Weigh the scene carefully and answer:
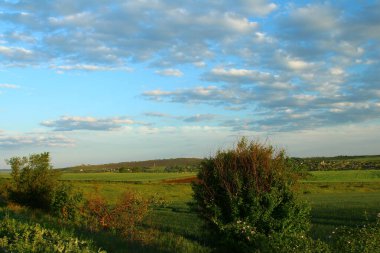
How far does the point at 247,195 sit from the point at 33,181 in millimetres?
20494

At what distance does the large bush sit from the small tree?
17.0 meters

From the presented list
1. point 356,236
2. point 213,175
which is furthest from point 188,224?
point 356,236

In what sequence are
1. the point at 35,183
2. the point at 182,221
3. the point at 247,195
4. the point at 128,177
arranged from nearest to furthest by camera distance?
the point at 247,195, the point at 182,221, the point at 35,183, the point at 128,177

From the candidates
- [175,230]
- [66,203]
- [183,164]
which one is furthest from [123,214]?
[183,164]

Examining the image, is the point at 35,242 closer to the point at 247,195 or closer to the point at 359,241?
the point at 359,241

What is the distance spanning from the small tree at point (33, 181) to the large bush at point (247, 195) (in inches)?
669

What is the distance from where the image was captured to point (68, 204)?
25.1 m

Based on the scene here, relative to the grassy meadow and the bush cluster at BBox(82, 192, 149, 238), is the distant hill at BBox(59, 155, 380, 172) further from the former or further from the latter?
the bush cluster at BBox(82, 192, 149, 238)

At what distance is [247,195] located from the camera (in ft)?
49.5

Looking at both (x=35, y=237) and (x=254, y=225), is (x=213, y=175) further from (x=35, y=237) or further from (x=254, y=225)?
(x=35, y=237)

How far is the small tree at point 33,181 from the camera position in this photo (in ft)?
102

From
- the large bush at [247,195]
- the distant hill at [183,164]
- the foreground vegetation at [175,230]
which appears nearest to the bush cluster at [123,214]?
the foreground vegetation at [175,230]

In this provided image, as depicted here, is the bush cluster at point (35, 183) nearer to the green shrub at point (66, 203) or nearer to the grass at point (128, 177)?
the green shrub at point (66, 203)

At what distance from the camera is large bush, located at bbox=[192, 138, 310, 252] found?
1482cm
